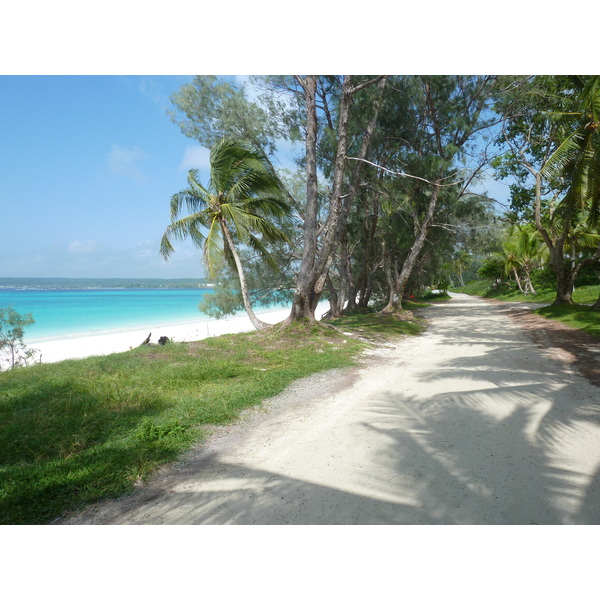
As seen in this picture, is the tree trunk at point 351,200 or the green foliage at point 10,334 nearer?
the tree trunk at point 351,200

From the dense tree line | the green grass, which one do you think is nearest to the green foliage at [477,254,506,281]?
the dense tree line

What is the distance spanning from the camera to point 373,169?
511 inches

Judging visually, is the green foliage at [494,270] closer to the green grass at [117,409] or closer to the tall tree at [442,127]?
the tall tree at [442,127]

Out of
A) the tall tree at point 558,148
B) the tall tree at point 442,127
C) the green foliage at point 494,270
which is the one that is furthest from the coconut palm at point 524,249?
the tall tree at point 442,127

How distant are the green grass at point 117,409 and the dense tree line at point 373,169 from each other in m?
3.20

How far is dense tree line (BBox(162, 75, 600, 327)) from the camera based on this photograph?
940cm

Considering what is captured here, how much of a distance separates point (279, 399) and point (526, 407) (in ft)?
9.85

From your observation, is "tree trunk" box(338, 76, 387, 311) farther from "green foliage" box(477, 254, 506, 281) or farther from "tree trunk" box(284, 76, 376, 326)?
"green foliage" box(477, 254, 506, 281)

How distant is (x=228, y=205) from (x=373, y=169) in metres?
6.05

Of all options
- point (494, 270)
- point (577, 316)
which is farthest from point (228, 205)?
point (494, 270)

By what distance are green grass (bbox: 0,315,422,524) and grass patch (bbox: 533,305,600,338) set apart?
6.40m

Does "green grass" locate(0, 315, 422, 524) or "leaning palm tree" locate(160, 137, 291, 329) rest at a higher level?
"leaning palm tree" locate(160, 137, 291, 329)

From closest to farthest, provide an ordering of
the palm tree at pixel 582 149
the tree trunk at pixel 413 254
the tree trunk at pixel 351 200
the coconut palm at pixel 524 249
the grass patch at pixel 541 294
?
the palm tree at pixel 582 149 → the tree trunk at pixel 351 200 → the tree trunk at pixel 413 254 → the grass patch at pixel 541 294 → the coconut palm at pixel 524 249

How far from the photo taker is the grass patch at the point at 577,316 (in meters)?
9.15
